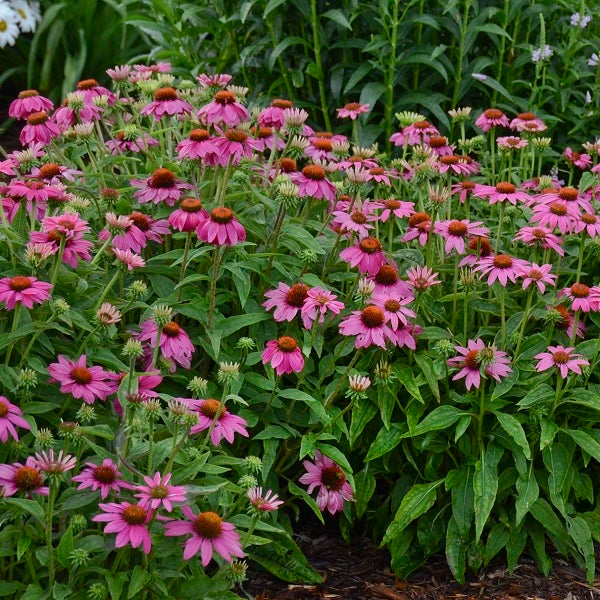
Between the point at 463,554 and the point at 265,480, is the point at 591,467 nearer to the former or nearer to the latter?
the point at 463,554

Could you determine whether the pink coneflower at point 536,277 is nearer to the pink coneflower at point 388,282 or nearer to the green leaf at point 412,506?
the pink coneflower at point 388,282

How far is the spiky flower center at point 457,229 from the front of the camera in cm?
291

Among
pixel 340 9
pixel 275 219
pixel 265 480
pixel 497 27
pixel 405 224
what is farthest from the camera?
pixel 340 9

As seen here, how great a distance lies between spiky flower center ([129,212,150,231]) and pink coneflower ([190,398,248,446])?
2.11ft

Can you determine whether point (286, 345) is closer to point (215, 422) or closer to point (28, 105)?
point (215, 422)

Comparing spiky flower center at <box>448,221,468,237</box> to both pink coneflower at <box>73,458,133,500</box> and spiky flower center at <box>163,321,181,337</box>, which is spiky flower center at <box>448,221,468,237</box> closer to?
spiky flower center at <box>163,321,181,337</box>

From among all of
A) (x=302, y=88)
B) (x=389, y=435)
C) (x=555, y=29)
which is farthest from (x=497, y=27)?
(x=389, y=435)

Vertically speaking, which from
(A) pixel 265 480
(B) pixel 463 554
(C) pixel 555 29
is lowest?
(B) pixel 463 554

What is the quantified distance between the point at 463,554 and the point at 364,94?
2.21 metres

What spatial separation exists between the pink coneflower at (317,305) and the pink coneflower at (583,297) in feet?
2.04

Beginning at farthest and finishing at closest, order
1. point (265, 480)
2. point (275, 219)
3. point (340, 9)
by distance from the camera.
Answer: point (340, 9) < point (275, 219) < point (265, 480)

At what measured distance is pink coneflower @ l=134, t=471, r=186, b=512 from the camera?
212cm

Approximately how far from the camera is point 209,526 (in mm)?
2193

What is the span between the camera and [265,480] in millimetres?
2727
